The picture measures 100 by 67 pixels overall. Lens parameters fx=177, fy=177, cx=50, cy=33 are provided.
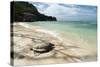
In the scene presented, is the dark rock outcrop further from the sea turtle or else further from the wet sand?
the sea turtle

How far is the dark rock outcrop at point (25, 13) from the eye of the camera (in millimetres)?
1841

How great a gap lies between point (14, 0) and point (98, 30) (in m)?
1.08

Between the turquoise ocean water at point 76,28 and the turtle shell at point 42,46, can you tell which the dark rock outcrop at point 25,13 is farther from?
the turtle shell at point 42,46

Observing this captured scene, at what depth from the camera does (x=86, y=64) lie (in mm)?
2111

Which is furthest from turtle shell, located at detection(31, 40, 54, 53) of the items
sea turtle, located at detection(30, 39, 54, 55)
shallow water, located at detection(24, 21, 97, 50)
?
shallow water, located at detection(24, 21, 97, 50)

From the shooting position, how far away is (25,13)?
6.19 feet

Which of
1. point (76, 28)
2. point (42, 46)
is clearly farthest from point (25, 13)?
point (76, 28)

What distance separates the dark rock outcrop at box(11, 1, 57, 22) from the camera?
1.84 m

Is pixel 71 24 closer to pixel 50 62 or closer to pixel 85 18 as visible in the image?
pixel 85 18

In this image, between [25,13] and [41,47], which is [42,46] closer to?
[41,47]

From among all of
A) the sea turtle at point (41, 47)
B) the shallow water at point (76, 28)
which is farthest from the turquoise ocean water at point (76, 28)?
the sea turtle at point (41, 47)

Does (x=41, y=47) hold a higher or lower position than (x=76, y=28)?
lower
